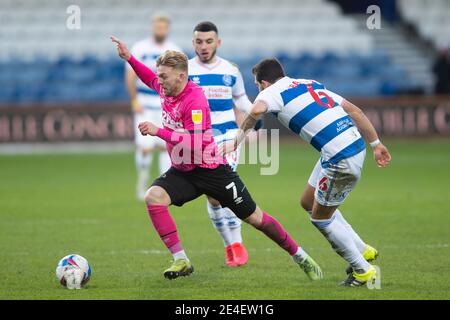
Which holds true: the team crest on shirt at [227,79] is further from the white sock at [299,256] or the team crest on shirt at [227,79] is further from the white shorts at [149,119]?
the white shorts at [149,119]

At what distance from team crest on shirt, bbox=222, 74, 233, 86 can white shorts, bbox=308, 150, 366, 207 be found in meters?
2.18

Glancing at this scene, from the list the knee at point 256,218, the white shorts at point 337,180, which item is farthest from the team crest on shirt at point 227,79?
the white shorts at point 337,180

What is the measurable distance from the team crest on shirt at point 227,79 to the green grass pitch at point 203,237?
71.8 inches

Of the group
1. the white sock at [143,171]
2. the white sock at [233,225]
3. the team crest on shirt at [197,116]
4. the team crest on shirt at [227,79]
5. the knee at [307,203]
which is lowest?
the white sock at [143,171]

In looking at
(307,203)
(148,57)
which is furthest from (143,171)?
(307,203)

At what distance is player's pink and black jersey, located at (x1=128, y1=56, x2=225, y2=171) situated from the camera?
25.6ft

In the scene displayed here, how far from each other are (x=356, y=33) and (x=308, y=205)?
20.7 meters

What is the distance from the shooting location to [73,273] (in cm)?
749

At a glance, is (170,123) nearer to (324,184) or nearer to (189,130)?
(189,130)

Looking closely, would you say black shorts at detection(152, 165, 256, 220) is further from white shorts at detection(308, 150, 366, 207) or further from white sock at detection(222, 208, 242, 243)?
white sock at detection(222, 208, 242, 243)

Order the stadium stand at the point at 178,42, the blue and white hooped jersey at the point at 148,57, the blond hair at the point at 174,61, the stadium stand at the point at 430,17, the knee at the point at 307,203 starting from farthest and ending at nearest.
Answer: the stadium stand at the point at 430,17 < the stadium stand at the point at 178,42 < the blue and white hooped jersey at the point at 148,57 < the knee at the point at 307,203 < the blond hair at the point at 174,61

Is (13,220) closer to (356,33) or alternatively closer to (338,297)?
(338,297)

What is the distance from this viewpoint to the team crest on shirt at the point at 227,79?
30.8 ft

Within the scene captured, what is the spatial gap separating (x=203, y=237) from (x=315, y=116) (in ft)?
12.3
